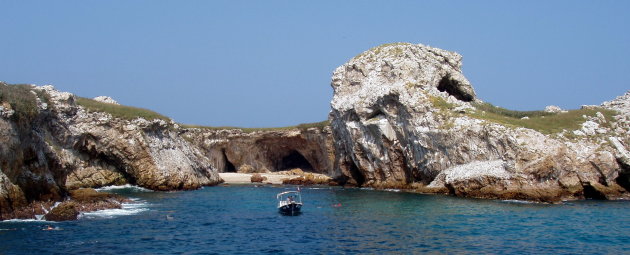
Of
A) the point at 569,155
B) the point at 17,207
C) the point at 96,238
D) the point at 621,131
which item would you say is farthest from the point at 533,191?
the point at 17,207

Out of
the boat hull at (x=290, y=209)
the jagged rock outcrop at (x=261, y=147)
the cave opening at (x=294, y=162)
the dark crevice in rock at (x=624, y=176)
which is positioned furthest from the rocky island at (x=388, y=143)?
the cave opening at (x=294, y=162)

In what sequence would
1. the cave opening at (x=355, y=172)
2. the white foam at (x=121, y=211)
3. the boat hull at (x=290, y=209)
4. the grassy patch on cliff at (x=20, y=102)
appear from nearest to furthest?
the grassy patch on cliff at (x=20, y=102) → the white foam at (x=121, y=211) → the boat hull at (x=290, y=209) → the cave opening at (x=355, y=172)

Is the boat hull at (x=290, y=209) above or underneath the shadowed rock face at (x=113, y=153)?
underneath

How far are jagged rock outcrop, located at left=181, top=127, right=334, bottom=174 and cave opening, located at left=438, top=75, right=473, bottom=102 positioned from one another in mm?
20496

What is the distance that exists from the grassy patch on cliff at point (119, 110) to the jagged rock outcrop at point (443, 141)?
20984 mm

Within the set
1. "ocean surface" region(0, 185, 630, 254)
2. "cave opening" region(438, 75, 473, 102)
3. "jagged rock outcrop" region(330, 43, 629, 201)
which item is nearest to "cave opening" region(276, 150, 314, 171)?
"jagged rock outcrop" region(330, 43, 629, 201)

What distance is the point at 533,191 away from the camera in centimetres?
4109

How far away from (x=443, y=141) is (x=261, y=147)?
140 feet

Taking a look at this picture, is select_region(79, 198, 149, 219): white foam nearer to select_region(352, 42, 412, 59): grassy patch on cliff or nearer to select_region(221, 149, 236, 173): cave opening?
select_region(352, 42, 412, 59): grassy patch on cliff

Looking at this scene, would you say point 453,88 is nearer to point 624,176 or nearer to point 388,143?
point 388,143

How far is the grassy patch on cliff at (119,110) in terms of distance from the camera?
184 feet

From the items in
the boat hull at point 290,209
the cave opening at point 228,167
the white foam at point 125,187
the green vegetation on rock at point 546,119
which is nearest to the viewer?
the boat hull at point 290,209

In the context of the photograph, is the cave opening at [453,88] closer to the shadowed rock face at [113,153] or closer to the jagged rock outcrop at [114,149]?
the shadowed rock face at [113,153]

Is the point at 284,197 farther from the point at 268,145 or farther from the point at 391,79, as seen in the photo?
the point at 268,145
